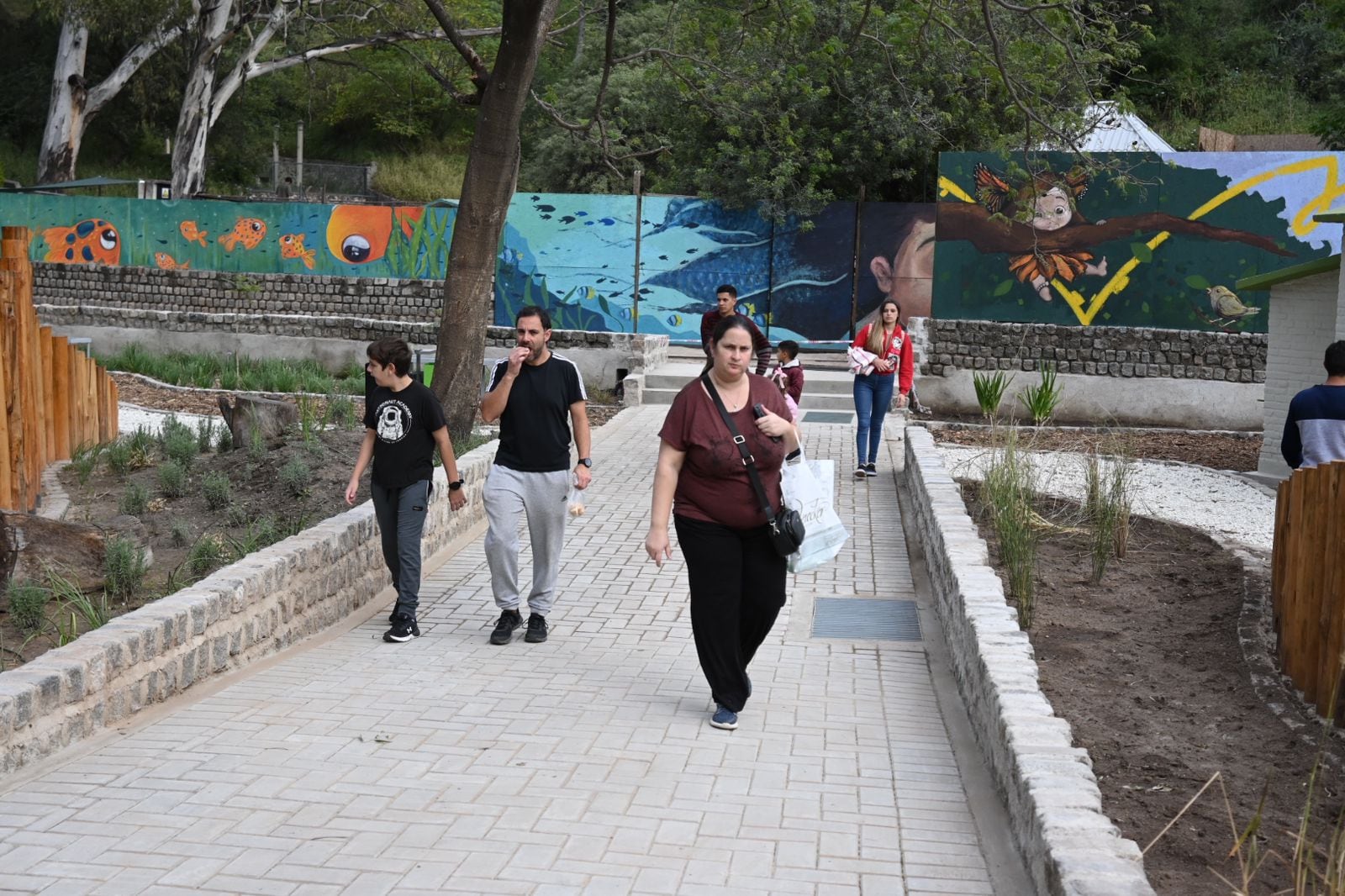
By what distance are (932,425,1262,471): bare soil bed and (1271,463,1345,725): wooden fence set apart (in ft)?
26.0

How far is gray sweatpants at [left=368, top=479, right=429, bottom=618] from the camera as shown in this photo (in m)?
7.74

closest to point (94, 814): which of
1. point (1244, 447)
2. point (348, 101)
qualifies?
point (1244, 447)

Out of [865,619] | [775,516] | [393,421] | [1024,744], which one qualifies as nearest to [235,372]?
[393,421]

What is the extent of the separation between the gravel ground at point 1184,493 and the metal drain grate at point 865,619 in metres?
2.75

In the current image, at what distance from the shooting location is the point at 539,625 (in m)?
7.86

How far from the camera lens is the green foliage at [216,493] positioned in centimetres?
1034

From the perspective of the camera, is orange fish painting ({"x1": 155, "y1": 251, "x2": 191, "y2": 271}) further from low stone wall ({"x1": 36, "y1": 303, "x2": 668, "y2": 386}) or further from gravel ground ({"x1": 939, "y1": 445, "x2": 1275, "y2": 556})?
gravel ground ({"x1": 939, "y1": 445, "x2": 1275, "y2": 556})

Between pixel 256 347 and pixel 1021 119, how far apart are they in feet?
46.9

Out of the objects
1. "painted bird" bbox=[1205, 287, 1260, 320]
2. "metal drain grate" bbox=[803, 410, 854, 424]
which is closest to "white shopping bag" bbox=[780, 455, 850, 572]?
"metal drain grate" bbox=[803, 410, 854, 424]

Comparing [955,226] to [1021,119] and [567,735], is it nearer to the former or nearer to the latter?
[1021,119]

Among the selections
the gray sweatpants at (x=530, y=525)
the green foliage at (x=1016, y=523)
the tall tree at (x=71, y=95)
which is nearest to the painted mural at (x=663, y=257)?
the tall tree at (x=71, y=95)

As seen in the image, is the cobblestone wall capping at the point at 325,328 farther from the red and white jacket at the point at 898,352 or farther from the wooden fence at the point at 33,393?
the red and white jacket at the point at 898,352

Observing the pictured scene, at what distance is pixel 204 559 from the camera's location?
800cm

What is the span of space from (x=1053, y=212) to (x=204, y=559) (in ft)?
53.6
